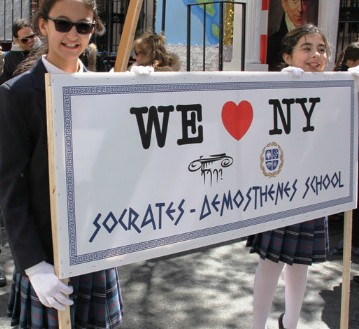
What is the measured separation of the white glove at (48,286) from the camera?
1707mm

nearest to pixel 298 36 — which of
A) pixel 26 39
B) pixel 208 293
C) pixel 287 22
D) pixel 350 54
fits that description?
pixel 208 293

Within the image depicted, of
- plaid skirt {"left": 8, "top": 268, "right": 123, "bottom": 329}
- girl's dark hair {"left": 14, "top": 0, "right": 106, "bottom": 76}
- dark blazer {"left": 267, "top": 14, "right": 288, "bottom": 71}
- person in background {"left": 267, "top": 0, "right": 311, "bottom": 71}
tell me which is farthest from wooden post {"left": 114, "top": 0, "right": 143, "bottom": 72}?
dark blazer {"left": 267, "top": 14, "right": 288, "bottom": 71}

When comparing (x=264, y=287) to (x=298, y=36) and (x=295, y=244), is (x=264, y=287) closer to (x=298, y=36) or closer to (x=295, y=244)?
(x=295, y=244)

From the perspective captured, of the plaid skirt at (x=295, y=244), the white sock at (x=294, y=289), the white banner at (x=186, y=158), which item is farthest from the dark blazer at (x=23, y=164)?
the white sock at (x=294, y=289)

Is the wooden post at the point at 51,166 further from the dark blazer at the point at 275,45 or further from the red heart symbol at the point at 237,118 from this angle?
the dark blazer at the point at 275,45

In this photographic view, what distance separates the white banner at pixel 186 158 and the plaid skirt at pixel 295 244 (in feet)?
0.58

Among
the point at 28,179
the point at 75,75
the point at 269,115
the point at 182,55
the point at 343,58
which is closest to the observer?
the point at 75,75

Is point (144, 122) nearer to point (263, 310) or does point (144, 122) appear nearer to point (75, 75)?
point (75, 75)

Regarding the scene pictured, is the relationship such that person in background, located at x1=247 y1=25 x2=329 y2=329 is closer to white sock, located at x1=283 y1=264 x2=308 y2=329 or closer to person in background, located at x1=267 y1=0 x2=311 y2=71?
white sock, located at x1=283 y1=264 x2=308 y2=329

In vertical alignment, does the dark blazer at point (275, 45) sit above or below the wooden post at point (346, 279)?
above

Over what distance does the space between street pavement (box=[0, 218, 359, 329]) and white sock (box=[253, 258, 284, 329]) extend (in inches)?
14.9

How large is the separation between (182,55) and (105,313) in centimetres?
497

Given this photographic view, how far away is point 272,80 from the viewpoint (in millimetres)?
2340

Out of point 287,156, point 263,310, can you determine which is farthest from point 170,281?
point 287,156
